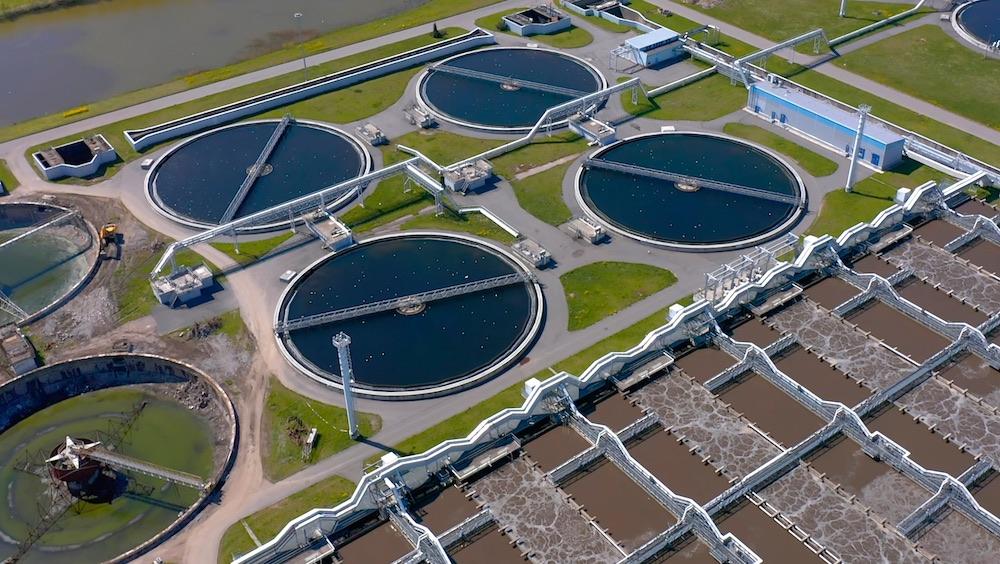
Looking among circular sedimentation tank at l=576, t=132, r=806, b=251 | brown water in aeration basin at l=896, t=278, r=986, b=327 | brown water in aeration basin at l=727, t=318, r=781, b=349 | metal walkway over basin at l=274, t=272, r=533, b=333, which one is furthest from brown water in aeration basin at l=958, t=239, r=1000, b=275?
metal walkway over basin at l=274, t=272, r=533, b=333

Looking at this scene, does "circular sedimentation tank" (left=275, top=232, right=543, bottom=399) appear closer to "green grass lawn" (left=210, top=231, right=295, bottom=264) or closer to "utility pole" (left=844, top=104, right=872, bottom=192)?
"green grass lawn" (left=210, top=231, right=295, bottom=264)

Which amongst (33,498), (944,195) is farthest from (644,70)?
(33,498)

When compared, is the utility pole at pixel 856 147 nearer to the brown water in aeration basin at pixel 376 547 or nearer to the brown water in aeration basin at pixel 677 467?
the brown water in aeration basin at pixel 677 467

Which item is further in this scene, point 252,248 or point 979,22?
point 979,22

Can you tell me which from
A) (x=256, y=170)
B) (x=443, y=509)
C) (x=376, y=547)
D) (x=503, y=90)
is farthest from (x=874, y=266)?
(x=256, y=170)


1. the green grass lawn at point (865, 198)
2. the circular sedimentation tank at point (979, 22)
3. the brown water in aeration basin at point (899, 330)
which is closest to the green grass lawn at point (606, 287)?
the green grass lawn at point (865, 198)

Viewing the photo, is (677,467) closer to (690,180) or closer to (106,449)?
(106,449)

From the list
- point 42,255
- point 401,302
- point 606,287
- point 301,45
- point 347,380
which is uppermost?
point 301,45

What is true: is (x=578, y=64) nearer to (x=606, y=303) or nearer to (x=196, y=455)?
(x=606, y=303)
